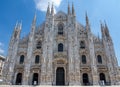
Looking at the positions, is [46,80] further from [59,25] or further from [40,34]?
[59,25]

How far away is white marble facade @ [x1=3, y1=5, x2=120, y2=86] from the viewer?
25.3 meters

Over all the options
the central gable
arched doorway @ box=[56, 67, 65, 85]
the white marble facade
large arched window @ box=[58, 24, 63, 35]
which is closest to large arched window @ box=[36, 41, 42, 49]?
the white marble facade

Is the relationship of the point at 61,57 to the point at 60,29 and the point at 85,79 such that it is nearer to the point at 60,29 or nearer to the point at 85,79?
the point at 85,79

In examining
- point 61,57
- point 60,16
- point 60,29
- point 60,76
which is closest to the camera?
point 60,76

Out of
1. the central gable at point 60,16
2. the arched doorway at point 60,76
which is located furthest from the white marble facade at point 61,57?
the central gable at point 60,16

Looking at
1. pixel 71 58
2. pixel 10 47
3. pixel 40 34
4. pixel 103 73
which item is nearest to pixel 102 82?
pixel 103 73

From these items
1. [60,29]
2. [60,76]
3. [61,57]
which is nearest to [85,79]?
[60,76]

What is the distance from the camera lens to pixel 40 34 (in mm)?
30062

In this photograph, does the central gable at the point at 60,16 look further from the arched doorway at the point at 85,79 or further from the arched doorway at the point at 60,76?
the arched doorway at the point at 85,79

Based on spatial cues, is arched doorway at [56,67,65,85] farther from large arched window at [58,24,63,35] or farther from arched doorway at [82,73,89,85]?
large arched window at [58,24,63,35]

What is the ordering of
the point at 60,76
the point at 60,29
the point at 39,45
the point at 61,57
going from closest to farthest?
the point at 60,76, the point at 61,57, the point at 39,45, the point at 60,29

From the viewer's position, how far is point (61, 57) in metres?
27.1

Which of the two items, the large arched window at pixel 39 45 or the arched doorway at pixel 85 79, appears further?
the large arched window at pixel 39 45

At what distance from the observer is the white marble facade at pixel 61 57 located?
2527 cm
